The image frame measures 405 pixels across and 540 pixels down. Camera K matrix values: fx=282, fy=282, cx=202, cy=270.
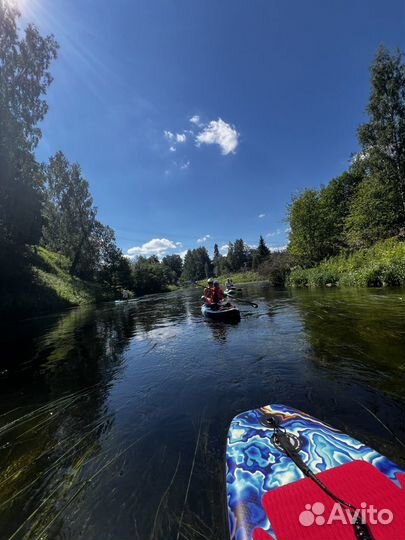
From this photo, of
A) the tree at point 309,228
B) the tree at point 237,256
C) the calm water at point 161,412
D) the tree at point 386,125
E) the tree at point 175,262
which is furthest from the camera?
the tree at point 175,262

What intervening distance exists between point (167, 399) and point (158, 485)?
2.51m

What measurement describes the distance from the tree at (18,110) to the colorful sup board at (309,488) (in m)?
22.7

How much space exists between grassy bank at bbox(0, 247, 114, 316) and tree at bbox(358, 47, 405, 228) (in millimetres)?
34103

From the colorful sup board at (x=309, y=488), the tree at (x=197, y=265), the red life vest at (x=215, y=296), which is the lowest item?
the colorful sup board at (x=309, y=488)

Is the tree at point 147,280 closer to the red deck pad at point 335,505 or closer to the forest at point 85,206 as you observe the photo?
the forest at point 85,206

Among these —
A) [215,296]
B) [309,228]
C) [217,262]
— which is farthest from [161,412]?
[217,262]

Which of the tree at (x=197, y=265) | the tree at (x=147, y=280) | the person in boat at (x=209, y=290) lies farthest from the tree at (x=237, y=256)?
the person in boat at (x=209, y=290)

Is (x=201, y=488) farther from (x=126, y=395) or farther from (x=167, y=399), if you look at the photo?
(x=126, y=395)

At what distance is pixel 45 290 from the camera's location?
30.3 m

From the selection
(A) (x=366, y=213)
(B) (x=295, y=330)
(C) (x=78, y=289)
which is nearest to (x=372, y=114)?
(A) (x=366, y=213)

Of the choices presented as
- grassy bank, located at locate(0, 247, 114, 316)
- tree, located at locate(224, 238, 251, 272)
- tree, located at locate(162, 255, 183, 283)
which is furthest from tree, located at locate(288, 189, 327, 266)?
tree, located at locate(162, 255, 183, 283)

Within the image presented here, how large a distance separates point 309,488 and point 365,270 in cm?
2298

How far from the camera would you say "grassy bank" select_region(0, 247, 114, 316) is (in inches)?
1035

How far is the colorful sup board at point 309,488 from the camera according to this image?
1.99 meters
